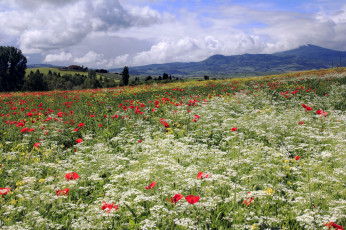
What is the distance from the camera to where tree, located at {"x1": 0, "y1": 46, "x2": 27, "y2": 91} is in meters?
62.5

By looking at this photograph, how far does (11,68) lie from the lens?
211 ft

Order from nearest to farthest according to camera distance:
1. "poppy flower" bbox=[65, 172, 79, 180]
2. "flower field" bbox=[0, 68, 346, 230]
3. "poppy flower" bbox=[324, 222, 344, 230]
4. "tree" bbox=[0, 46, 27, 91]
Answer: "poppy flower" bbox=[324, 222, 344, 230] < "flower field" bbox=[0, 68, 346, 230] < "poppy flower" bbox=[65, 172, 79, 180] < "tree" bbox=[0, 46, 27, 91]

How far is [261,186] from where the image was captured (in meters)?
4.32

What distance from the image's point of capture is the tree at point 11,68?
62.5 metres

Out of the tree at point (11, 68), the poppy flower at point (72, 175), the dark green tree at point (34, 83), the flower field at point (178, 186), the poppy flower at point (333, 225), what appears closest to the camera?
the poppy flower at point (333, 225)

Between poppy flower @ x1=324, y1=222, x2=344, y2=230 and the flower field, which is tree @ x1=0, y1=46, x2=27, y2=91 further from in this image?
poppy flower @ x1=324, y1=222, x2=344, y2=230

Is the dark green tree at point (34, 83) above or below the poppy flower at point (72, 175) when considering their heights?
above

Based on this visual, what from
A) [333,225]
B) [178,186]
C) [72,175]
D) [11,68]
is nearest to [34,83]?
[11,68]

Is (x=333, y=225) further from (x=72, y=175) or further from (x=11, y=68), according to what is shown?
(x=11, y=68)

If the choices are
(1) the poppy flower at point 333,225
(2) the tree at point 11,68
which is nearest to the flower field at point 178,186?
(1) the poppy flower at point 333,225

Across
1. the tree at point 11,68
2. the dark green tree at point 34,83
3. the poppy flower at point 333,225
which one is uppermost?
the tree at point 11,68

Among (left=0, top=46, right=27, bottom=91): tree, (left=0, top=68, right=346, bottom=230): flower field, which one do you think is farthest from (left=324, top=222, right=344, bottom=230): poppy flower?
(left=0, top=46, right=27, bottom=91): tree

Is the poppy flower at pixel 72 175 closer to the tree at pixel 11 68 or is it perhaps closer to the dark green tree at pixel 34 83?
the dark green tree at pixel 34 83

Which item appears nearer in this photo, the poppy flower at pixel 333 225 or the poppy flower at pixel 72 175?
the poppy flower at pixel 333 225
